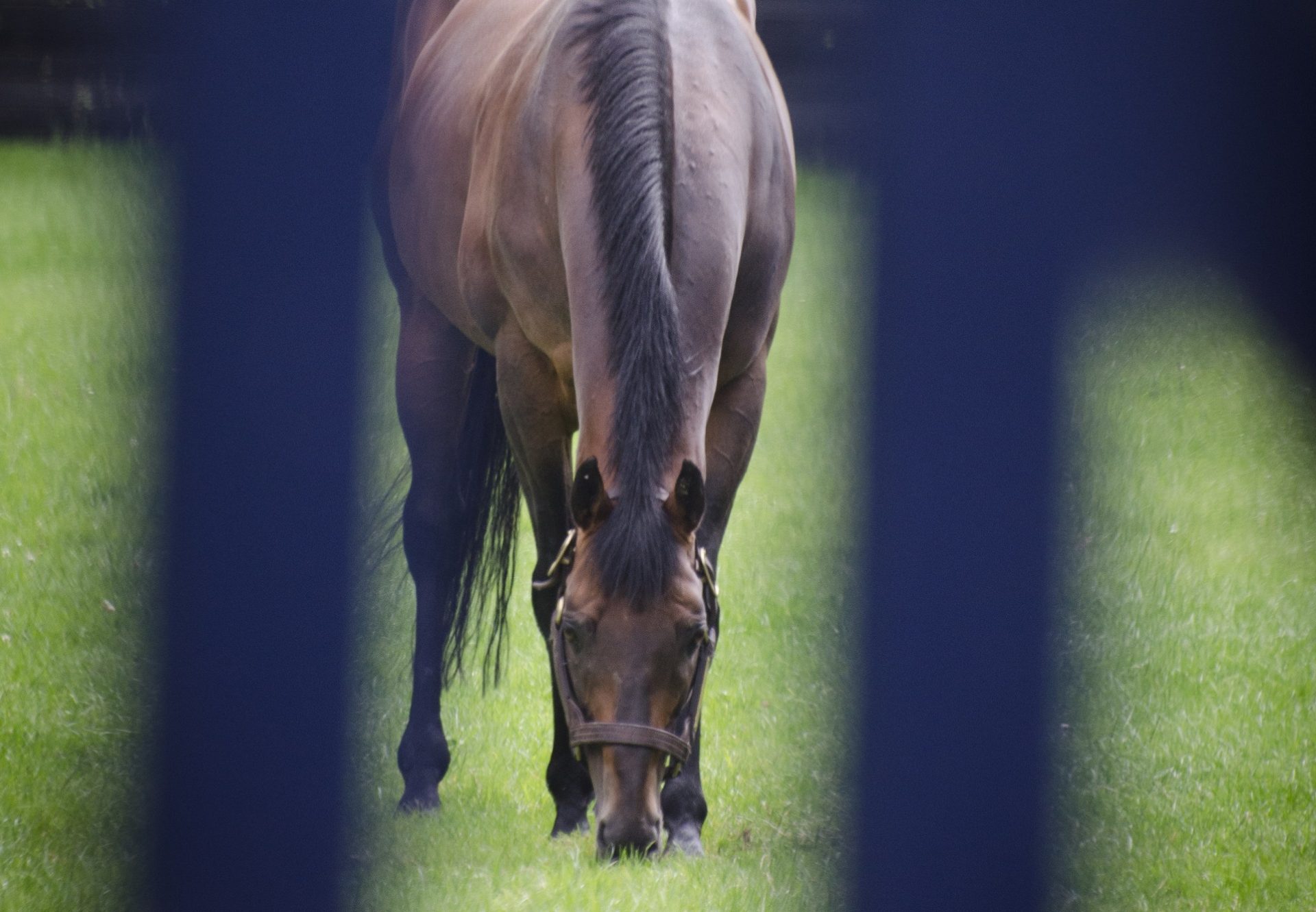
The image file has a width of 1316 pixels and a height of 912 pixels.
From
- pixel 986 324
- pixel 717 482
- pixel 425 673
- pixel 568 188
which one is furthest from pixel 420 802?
pixel 986 324

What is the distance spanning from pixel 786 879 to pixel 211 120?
2062 millimetres

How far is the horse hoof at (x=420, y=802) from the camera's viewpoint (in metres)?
3.46

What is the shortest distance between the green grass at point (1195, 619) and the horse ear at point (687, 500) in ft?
2.05

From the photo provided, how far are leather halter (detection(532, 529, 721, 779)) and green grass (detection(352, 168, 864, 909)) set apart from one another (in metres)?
0.23

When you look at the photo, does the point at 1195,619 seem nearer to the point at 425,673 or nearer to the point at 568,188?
the point at 425,673

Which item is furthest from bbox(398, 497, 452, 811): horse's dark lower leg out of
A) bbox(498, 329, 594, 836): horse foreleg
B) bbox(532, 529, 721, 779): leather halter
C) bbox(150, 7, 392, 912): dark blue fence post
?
bbox(150, 7, 392, 912): dark blue fence post

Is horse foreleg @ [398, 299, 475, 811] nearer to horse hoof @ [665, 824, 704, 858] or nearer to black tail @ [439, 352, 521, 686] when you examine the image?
black tail @ [439, 352, 521, 686]

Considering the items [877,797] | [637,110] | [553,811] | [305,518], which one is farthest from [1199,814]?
[305,518]

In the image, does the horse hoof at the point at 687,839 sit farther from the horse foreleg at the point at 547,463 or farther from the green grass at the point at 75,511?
the green grass at the point at 75,511

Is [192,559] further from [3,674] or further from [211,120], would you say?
[3,674]

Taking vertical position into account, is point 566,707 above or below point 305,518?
below

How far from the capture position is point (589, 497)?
7.91ft

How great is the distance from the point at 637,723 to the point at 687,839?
0.86 meters

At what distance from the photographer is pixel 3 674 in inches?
142
